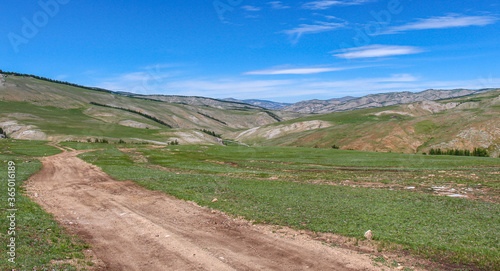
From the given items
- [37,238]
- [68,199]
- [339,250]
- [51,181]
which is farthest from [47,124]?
[339,250]

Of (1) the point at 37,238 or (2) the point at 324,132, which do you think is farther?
(2) the point at 324,132

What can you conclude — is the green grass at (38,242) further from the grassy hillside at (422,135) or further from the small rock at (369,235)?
the grassy hillside at (422,135)

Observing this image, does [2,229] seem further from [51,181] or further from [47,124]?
[47,124]

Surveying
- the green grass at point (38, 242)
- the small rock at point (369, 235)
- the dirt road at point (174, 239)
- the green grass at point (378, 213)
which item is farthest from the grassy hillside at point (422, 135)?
the green grass at point (38, 242)

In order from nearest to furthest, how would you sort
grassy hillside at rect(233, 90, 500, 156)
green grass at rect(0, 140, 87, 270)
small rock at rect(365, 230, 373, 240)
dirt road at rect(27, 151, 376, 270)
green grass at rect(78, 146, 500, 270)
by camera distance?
green grass at rect(0, 140, 87, 270)
dirt road at rect(27, 151, 376, 270)
green grass at rect(78, 146, 500, 270)
small rock at rect(365, 230, 373, 240)
grassy hillside at rect(233, 90, 500, 156)

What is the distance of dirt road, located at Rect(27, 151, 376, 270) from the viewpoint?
13702 mm

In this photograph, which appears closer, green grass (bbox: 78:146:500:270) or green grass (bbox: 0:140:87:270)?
green grass (bbox: 0:140:87:270)

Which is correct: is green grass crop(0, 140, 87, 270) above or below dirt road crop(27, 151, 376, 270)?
above

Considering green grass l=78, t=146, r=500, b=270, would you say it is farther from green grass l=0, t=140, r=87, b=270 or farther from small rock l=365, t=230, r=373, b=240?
green grass l=0, t=140, r=87, b=270

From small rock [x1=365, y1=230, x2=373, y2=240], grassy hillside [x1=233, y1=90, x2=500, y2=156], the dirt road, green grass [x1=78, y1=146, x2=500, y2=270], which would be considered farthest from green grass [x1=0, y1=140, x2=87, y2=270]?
grassy hillside [x1=233, y1=90, x2=500, y2=156]

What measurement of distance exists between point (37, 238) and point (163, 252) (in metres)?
6.82

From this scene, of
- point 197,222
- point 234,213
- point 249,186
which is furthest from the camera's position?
point 249,186

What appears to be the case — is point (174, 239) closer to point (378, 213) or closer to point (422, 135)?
point (378, 213)

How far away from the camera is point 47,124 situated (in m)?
157
